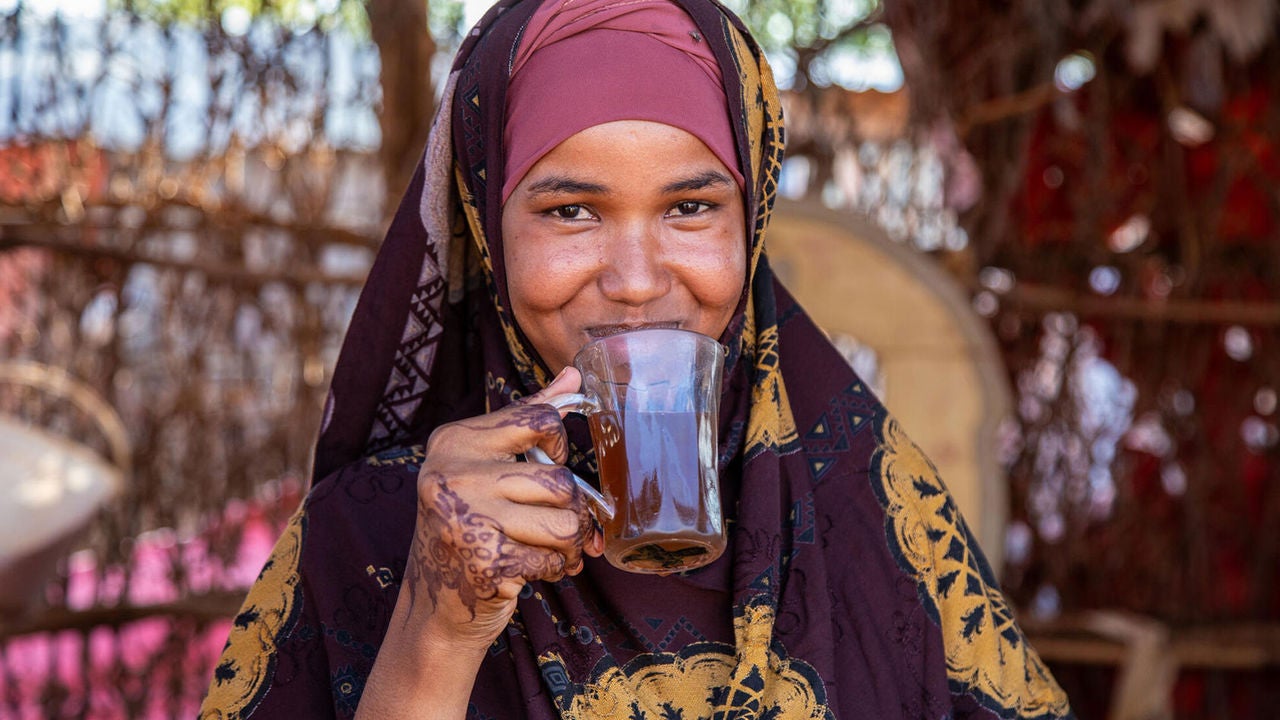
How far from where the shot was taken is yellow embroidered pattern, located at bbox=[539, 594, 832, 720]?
59.2 inches

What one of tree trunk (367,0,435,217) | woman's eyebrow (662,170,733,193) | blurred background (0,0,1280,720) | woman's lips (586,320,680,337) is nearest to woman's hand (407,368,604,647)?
woman's lips (586,320,680,337)

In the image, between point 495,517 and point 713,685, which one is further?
point 713,685

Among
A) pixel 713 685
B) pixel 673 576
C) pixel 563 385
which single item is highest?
pixel 563 385

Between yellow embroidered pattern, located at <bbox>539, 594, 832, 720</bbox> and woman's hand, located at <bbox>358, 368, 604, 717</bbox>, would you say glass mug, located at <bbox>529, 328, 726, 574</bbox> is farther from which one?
yellow embroidered pattern, located at <bbox>539, 594, 832, 720</bbox>

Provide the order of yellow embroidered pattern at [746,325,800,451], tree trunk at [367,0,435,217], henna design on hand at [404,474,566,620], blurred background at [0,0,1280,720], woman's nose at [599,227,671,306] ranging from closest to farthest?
henna design on hand at [404,474,566,620] < woman's nose at [599,227,671,306] < yellow embroidered pattern at [746,325,800,451] < blurred background at [0,0,1280,720] < tree trunk at [367,0,435,217]

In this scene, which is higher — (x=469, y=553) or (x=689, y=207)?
(x=689, y=207)

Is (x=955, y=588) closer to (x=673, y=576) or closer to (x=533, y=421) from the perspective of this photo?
(x=673, y=576)

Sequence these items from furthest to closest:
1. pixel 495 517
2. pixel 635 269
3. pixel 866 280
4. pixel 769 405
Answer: pixel 866 280 → pixel 769 405 → pixel 635 269 → pixel 495 517

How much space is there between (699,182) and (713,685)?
61 cm

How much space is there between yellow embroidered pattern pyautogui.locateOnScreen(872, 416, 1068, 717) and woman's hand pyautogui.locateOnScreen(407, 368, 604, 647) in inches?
22.8

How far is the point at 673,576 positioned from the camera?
5.20 feet

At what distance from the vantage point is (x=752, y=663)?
59.5 inches

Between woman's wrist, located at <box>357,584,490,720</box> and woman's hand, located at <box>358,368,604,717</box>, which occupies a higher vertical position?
woman's hand, located at <box>358,368,604,717</box>

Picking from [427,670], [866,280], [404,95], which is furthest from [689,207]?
[404,95]
